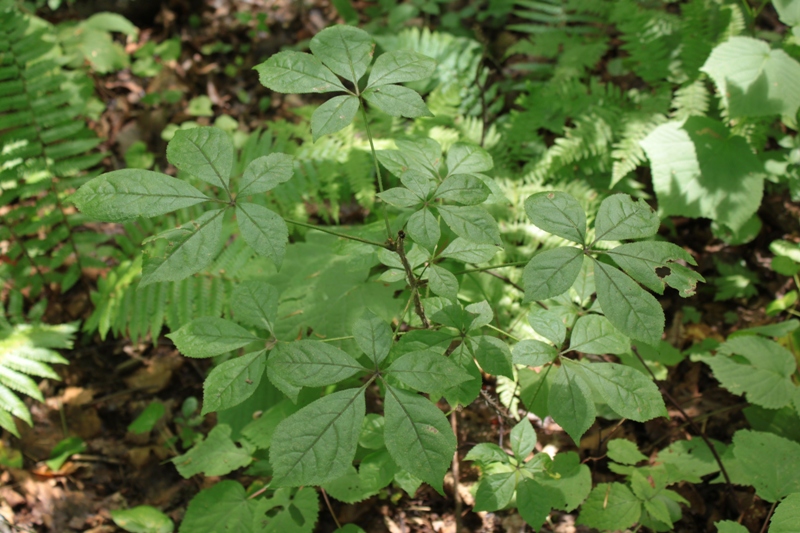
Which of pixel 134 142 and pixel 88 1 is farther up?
pixel 88 1

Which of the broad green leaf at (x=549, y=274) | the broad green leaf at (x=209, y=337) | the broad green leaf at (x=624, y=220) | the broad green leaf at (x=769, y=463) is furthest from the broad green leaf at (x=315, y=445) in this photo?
the broad green leaf at (x=769, y=463)

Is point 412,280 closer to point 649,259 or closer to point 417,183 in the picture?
point 417,183

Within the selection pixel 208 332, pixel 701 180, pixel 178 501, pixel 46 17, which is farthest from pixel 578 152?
pixel 46 17

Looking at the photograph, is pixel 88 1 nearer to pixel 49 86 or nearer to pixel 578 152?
pixel 49 86

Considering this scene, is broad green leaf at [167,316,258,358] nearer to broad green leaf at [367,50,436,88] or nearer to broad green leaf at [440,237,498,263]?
broad green leaf at [440,237,498,263]

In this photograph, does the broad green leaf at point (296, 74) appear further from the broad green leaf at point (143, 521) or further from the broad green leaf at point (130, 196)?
the broad green leaf at point (143, 521)

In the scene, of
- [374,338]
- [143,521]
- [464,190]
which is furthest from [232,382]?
[143,521]
